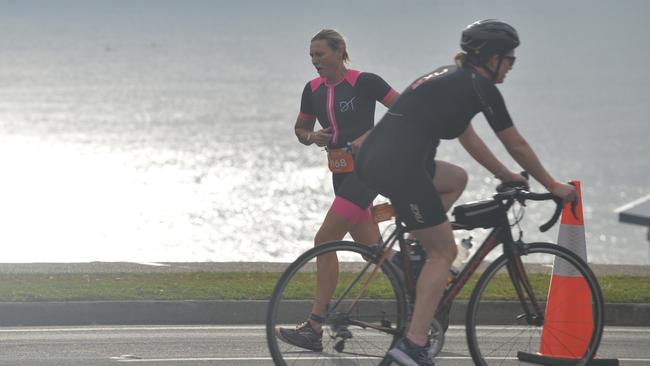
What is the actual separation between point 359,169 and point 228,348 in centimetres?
228

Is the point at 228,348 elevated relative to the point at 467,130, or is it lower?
lower

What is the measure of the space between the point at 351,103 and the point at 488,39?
1.77 meters

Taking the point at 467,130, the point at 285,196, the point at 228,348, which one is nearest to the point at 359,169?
the point at 467,130

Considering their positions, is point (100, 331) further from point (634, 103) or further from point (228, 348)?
point (634, 103)

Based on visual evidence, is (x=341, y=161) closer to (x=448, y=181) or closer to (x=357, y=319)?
(x=448, y=181)

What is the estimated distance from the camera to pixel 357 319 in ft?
21.3

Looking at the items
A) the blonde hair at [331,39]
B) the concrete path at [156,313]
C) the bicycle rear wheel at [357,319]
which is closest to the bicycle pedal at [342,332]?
the bicycle rear wheel at [357,319]

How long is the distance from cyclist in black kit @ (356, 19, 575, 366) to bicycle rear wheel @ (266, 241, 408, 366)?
7.1 inches

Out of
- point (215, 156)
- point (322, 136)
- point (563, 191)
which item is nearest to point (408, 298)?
point (563, 191)

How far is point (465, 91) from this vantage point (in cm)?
604

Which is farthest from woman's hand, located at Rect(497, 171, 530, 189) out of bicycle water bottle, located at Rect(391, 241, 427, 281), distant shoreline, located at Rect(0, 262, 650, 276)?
Answer: distant shoreline, located at Rect(0, 262, 650, 276)

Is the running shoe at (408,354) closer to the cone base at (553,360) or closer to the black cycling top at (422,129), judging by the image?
the black cycling top at (422,129)

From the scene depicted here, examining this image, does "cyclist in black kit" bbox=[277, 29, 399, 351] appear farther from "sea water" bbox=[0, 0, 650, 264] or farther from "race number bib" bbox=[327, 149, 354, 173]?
"sea water" bbox=[0, 0, 650, 264]

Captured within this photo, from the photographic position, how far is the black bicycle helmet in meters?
6.14
